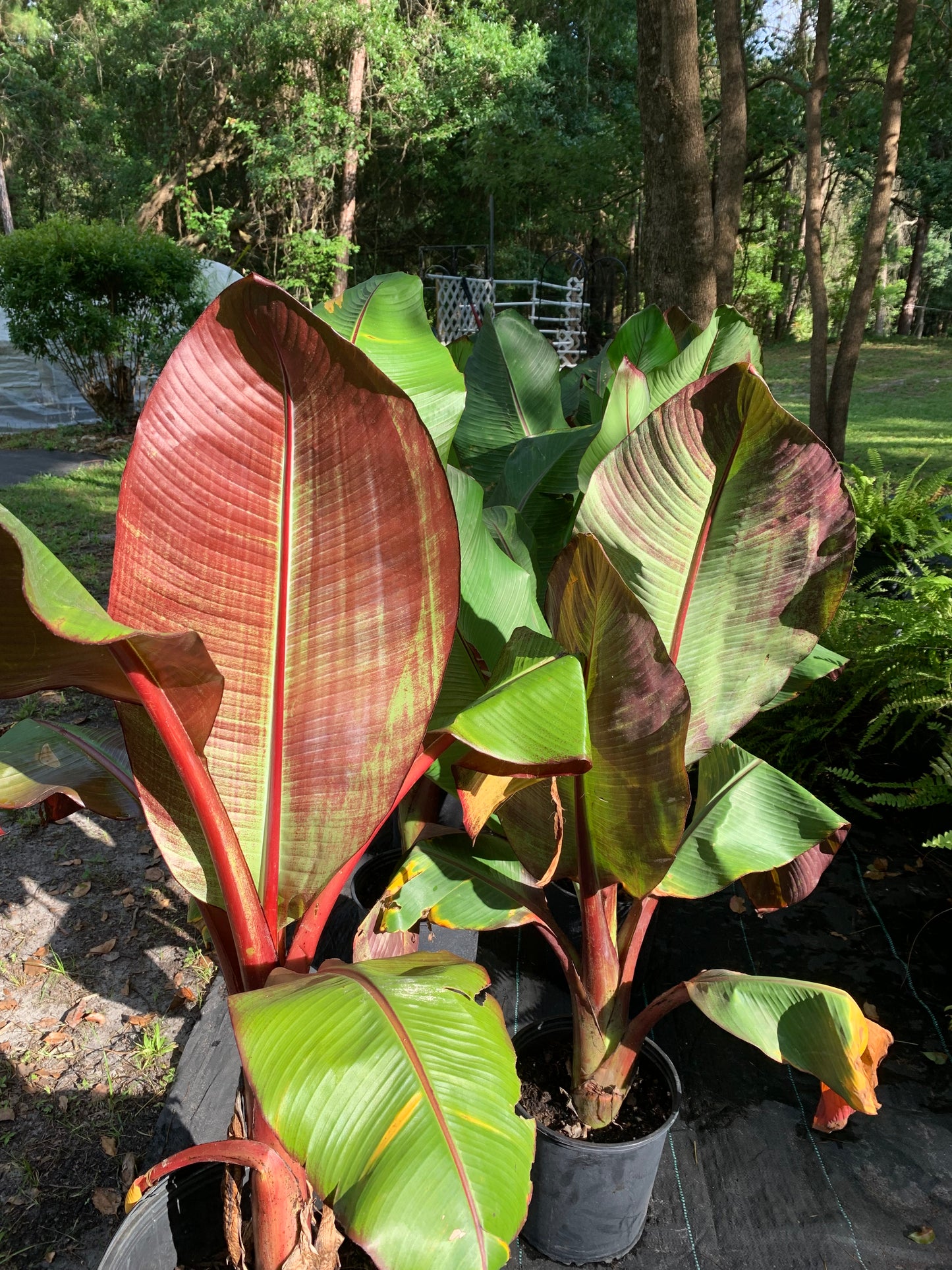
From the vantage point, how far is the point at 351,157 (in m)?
14.2

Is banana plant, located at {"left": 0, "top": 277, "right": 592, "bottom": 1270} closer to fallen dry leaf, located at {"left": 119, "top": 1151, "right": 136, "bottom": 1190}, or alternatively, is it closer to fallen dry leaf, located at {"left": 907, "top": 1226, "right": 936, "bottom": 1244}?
fallen dry leaf, located at {"left": 119, "top": 1151, "right": 136, "bottom": 1190}

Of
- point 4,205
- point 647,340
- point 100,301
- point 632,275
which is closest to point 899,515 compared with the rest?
point 647,340

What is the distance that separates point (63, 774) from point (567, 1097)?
0.99 metres

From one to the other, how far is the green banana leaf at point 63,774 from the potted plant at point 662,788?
16.0 inches

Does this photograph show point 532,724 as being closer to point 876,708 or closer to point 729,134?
point 876,708

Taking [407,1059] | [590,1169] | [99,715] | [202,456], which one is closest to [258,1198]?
[407,1059]

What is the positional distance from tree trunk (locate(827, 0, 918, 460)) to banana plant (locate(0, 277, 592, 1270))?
15.5 feet

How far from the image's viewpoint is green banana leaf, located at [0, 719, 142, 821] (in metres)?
1.09

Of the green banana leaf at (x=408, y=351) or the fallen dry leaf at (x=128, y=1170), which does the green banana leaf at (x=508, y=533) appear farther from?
the fallen dry leaf at (x=128, y=1170)

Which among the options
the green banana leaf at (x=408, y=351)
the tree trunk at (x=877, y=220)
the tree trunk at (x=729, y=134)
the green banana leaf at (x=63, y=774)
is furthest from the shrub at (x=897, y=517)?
the green banana leaf at (x=63, y=774)

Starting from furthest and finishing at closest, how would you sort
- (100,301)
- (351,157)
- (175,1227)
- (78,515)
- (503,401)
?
1. (351,157)
2. (100,301)
3. (78,515)
4. (503,401)
5. (175,1227)

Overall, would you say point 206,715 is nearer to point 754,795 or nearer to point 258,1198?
point 258,1198

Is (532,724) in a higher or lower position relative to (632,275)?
lower

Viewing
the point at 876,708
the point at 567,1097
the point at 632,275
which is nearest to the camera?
the point at 567,1097
